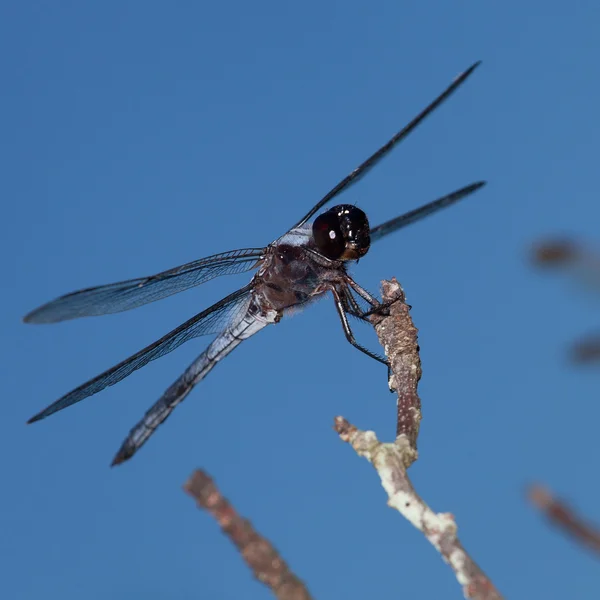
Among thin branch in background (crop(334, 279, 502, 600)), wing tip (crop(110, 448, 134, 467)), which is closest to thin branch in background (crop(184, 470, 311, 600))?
thin branch in background (crop(334, 279, 502, 600))

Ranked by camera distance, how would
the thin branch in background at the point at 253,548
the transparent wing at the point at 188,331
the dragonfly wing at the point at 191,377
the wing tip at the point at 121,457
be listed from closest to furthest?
the thin branch in background at the point at 253,548
the wing tip at the point at 121,457
the dragonfly wing at the point at 191,377
the transparent wing at the point at 188,331

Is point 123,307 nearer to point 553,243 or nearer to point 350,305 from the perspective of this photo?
point 350,305

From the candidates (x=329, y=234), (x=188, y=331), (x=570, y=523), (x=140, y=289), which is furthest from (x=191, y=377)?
(x=570, y=523)

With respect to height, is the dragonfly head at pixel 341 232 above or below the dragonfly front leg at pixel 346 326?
above

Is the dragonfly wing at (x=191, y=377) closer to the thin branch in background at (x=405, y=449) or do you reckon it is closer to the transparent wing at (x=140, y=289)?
the transparent wing at (x=140, y=289)

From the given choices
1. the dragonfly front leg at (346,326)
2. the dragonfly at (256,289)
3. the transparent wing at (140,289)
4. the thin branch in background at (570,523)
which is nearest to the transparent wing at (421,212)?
the dragonfly at (256,289)

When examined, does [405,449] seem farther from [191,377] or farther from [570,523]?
[191,377]

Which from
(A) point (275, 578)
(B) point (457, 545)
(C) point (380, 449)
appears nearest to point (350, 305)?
(C) point (380, 449)

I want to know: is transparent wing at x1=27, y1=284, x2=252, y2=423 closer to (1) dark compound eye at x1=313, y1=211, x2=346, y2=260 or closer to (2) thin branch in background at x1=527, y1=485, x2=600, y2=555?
(1) dark compound eye at x1=313, y1=211, x2=346, y2=260
